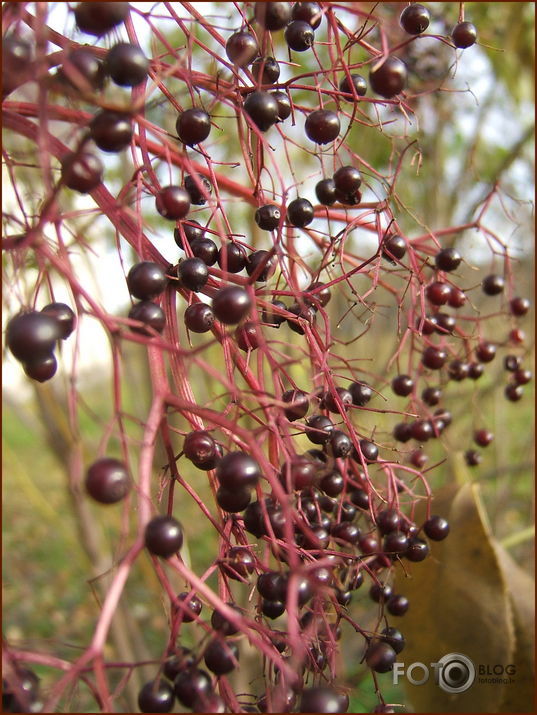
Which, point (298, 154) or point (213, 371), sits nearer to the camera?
point (213, 371)

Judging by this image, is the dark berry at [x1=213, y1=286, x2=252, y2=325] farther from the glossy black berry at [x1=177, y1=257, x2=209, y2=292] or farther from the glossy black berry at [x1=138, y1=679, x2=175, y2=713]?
the glossy black berry at [x1=138, y1=679, x2=175, y2=713]

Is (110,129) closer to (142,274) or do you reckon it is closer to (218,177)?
(142,274)

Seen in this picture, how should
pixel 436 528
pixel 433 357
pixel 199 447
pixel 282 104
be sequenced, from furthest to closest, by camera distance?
pixel 433 357 < pixel 436 528 < pixel 282 104 < pixel 199 447

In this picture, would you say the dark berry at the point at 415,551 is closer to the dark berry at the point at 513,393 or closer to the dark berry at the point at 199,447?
the dark berry at the point at 199,447

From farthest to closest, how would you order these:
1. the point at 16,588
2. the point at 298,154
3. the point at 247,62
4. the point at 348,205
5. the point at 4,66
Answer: the point at 16,588 < the point at 298,154 < the point at 348,205 < the point at 247,62 < the point at 4,66

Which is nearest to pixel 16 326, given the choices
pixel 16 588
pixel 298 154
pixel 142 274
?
pixel 142 274

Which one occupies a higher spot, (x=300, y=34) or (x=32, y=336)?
(x=300, y=34)

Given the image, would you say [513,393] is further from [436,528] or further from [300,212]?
[300,212]

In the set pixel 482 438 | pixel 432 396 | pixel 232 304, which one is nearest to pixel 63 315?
pixel 232 304
